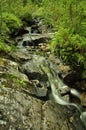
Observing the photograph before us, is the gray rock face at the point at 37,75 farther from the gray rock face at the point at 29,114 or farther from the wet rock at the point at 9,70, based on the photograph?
the gray rock face at the point at 29,114

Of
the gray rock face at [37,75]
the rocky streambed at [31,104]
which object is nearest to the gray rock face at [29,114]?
the rocky streambed at [31,104]

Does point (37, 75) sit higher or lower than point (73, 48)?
lower

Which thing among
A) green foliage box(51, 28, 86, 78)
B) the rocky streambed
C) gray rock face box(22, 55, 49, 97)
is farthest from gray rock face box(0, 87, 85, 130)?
green foliage box(51, 28, 86, 78)

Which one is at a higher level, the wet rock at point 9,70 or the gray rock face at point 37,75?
the wet rock at point 9,70

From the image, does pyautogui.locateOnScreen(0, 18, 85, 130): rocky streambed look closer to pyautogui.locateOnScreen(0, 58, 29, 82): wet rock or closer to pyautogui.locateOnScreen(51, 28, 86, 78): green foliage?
pyautogui.locateOnScreen(0, 58, 29, 82): wet rock

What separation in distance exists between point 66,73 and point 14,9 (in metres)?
15.5

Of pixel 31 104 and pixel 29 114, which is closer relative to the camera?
pixel 29 114

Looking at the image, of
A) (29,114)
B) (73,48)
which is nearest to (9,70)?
(29,114)

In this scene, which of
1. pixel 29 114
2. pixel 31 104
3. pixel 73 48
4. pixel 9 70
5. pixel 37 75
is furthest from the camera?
pixel 37 75

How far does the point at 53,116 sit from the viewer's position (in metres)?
7.88

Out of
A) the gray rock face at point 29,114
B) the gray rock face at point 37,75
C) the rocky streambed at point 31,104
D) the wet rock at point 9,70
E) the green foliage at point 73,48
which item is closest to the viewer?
the gray rock face at point 29,114

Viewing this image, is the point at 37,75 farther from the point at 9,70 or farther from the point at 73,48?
the point at 73,48

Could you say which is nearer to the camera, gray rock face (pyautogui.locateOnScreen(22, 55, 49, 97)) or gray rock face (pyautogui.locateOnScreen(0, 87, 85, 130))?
gray rock face (pyautogui.locateOnScreen(0, 87, 85, 130))

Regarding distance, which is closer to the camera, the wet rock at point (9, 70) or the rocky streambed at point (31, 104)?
the rocky streambed at point (31, 104)
